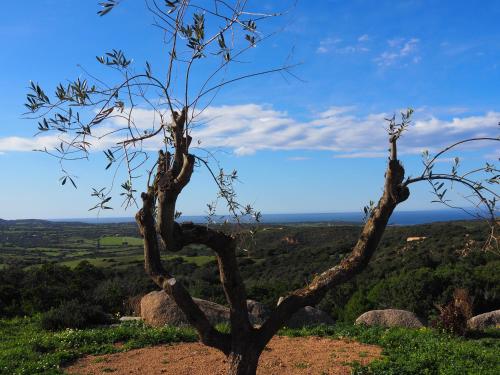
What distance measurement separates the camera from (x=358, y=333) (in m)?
11.4

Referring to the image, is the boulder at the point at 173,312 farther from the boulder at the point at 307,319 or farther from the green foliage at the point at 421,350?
the green foliage at the point at 421,350

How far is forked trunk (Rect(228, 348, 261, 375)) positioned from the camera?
543 centimetres

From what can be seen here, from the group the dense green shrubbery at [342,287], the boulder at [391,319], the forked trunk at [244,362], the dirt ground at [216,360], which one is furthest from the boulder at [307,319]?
the forked trunk at [244,362]

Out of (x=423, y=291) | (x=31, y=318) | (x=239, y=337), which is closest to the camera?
(x=239, y=337)

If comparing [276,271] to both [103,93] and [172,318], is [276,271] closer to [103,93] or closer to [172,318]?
[172,318]

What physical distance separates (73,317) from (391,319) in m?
8.31

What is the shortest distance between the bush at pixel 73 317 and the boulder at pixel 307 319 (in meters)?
5.15

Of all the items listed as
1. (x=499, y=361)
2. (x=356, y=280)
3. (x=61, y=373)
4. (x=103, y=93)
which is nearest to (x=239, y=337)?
(x=103, y=93)

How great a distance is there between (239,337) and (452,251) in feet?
90.5

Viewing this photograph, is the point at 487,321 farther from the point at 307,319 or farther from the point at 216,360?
the point at 216,360

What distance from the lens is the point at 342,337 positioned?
11.2 m

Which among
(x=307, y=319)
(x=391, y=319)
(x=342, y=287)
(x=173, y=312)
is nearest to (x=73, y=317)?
(x=173, y=312)

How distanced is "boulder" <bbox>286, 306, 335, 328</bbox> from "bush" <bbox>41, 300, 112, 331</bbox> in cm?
515

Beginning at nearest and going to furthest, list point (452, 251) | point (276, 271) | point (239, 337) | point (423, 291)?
point (239, 337) < point (423, 291) < point (452, 251) < point (276, 271)
